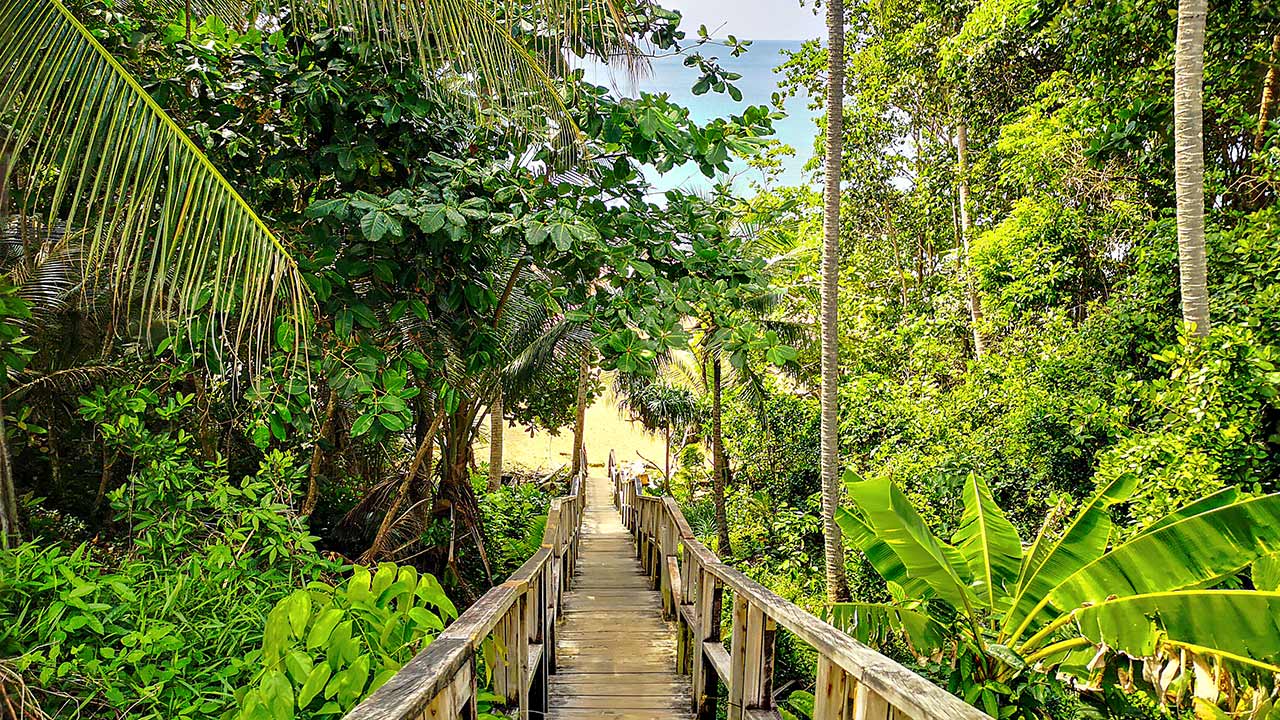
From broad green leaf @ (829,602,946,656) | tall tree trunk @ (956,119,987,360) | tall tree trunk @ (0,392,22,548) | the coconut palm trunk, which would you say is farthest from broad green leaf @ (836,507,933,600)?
tall tree trunk @ (956,119,987,360)

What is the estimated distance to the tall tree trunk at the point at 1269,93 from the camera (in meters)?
6.20

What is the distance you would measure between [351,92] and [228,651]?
283 cm

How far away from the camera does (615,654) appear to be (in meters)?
5.31

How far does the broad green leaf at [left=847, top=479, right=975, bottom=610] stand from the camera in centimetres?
286

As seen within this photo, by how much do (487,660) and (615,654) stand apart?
293cm

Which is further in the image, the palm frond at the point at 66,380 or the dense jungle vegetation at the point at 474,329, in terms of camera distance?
the palm frond at the point at 66,380

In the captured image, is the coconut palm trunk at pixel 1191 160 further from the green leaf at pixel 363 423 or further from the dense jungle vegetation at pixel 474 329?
the green leaf at pixel 363 423

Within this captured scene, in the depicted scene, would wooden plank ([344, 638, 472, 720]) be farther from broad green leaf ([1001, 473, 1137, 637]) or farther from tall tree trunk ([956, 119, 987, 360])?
tall tree trunk ([956, 119, 987, 360])

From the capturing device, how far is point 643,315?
136 inches

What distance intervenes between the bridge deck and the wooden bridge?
1cm

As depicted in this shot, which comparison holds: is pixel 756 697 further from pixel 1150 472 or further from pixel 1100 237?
pixel 1100 237

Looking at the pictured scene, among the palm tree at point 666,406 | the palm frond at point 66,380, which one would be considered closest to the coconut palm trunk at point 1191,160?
the palm frond at point 66,380

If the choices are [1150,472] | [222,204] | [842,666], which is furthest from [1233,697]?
[222,204]

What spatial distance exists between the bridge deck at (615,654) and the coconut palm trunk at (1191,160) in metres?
4.78
